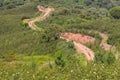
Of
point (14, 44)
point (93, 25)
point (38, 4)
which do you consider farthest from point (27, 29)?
point (38, 4)

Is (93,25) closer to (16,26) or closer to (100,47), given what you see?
(100,47)

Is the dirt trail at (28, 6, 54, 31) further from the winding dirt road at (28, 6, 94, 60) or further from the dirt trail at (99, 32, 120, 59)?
A: the dirt trail at (99, 32, 120, 59)

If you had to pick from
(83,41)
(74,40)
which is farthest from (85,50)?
(83,41)

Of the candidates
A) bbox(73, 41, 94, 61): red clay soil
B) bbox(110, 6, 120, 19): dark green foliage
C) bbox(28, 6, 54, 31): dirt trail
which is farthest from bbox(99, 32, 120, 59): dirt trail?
bbox(110, 6, 120, 19): dark green foliage

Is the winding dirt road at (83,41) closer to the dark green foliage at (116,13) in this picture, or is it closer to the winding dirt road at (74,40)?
the winding dirt road at (74,40)

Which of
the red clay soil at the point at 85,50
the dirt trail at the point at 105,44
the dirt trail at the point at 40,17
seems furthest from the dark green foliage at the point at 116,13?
the red clay soil at the point at 85,50
